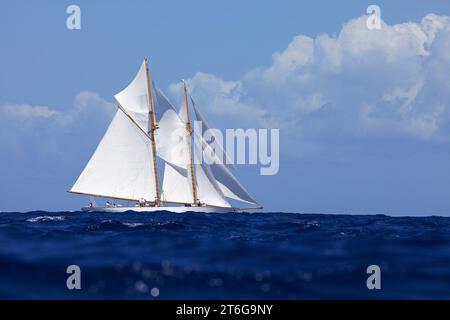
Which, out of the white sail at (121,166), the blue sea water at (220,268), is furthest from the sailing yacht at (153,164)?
the blue sea water at (220,268)

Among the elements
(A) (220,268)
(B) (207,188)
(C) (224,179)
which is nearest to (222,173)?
(C) (224,179)

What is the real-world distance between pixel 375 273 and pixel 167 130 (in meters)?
69.3

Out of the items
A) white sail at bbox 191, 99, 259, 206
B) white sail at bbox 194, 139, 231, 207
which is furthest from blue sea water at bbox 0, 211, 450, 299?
white sail at bbox 194, 139, 231, 207

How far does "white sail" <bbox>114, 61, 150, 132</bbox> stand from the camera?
3219 inches

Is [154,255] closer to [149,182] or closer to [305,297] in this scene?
[305,297]

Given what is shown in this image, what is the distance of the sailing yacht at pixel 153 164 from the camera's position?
256ft

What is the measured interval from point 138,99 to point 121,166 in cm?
1030

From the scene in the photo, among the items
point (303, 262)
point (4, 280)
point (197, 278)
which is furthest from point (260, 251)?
point (4, 280)

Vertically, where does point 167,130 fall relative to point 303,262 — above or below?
above

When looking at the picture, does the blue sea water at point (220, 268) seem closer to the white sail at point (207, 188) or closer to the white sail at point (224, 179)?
the white sail at point (224, 179)

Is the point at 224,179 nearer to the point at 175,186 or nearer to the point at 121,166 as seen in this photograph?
the point at 175,186

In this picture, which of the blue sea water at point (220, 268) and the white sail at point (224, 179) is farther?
the white sail at point (224, 179)

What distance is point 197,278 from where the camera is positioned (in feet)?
56.5
